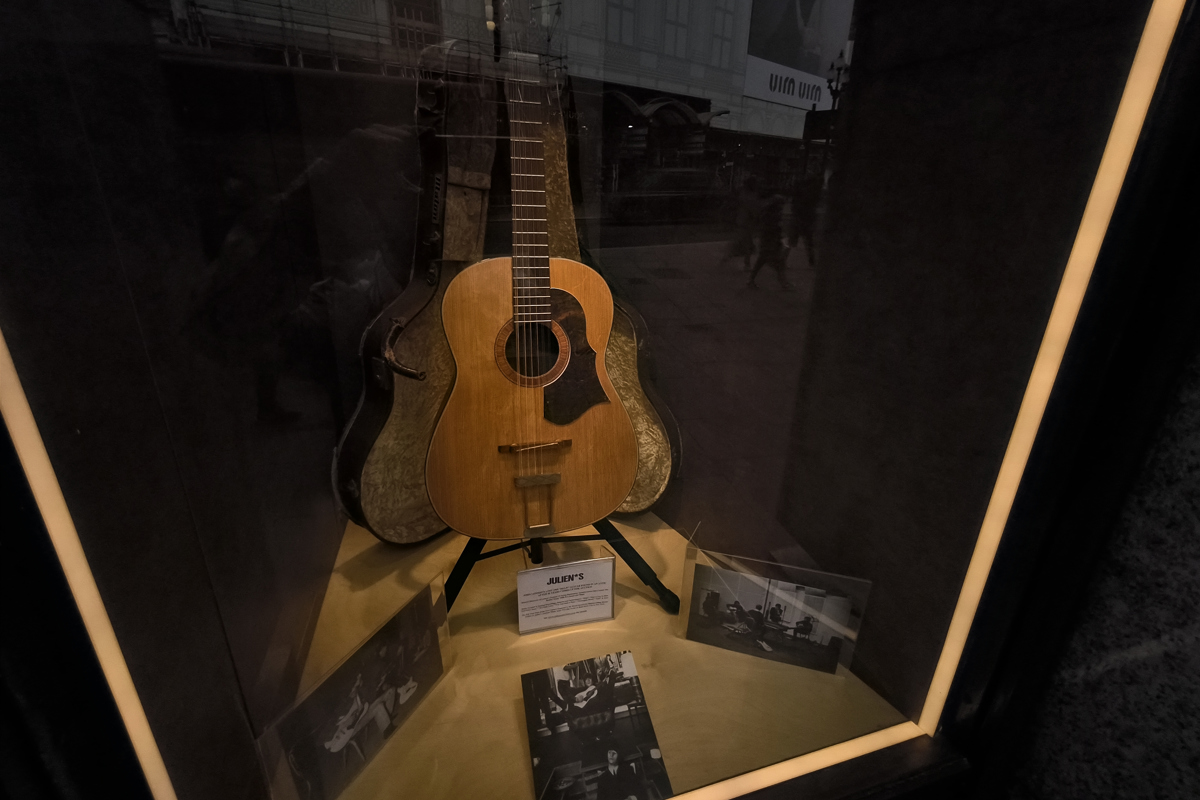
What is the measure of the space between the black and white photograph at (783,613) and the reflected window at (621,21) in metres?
0.93

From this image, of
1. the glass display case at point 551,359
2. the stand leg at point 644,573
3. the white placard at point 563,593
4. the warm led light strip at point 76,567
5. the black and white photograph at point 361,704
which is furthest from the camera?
the stand leg at point 644,573

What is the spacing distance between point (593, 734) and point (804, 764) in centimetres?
34

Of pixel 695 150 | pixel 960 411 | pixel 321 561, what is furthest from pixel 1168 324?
pixel 321 561

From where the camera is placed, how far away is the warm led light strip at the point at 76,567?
0.45 m

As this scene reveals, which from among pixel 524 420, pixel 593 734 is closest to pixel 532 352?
pixel 524 420

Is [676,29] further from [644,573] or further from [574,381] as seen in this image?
[644,573]

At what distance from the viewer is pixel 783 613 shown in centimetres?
106

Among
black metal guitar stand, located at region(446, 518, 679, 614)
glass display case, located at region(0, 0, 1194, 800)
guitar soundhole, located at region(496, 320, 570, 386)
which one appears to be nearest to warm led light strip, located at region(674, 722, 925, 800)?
glass display case, located at region(0, 0, 1194, 800)

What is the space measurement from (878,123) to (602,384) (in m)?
0.59

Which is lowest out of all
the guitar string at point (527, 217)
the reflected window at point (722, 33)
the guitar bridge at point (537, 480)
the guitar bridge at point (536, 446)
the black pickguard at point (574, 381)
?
the guitar bridge at point (537, 480)

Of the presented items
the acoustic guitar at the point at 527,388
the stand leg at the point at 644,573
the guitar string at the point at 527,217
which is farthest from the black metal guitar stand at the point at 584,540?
the guitar string at the point at 527,217

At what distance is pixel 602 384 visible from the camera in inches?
40.3

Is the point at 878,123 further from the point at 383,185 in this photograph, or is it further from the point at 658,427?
the point at 383,185

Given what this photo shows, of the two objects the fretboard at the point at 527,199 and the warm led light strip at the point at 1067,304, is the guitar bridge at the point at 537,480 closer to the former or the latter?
the fretboard at the point at 527,199
